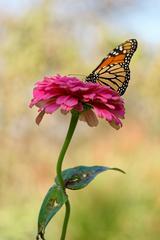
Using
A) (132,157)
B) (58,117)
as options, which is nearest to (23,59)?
(58,117)

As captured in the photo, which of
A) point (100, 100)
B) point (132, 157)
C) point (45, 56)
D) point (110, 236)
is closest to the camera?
point (100, 100)

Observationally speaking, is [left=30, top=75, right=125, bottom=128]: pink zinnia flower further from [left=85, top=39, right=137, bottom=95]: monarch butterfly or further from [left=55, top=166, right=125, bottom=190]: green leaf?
[left=85, top=39, right=137, bottom=95]: monarch butterfly

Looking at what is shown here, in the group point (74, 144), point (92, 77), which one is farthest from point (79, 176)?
point (74, 144)

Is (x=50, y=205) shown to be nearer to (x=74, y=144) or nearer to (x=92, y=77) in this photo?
(x=92, y=77)

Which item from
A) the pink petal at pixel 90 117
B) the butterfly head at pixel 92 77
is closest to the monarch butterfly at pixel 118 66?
the butterfly head at pixel 92 77

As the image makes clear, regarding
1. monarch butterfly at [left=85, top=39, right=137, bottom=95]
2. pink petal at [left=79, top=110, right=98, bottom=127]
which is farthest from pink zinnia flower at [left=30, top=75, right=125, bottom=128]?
monarch butterfly at [left=85, top=39, right=137, bottom=95]

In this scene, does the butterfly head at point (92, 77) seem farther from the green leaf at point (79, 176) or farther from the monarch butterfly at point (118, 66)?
the green leaf at point (79, 176)

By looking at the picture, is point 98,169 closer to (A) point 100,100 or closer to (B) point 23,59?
(A) point 100,100
